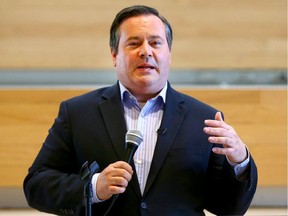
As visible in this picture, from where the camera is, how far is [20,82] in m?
2.82

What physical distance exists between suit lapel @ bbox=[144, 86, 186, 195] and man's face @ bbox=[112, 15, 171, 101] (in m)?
0.06

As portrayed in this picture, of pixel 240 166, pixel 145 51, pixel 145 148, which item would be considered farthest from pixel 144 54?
pixel 240 166

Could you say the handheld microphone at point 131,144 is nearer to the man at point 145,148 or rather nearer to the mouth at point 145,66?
the man at point 145,148

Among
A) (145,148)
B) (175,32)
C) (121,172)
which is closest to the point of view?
(121,172)

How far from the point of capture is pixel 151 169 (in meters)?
1.28

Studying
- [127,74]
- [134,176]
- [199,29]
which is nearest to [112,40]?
[127,74]

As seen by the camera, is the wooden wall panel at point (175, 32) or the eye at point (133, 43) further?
the wooden wall panel at point (175, 32)

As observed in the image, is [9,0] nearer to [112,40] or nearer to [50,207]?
[112,40]

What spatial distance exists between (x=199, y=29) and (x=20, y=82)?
1177 millimetres

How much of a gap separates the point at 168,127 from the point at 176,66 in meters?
1.48

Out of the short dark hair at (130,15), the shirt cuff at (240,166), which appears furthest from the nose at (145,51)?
the shirt cuff at (240,166)

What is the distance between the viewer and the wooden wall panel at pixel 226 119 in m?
2.62

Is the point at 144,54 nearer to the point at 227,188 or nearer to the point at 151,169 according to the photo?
the point at 151,169

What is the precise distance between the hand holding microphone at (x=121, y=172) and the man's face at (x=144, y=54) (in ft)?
1.05
